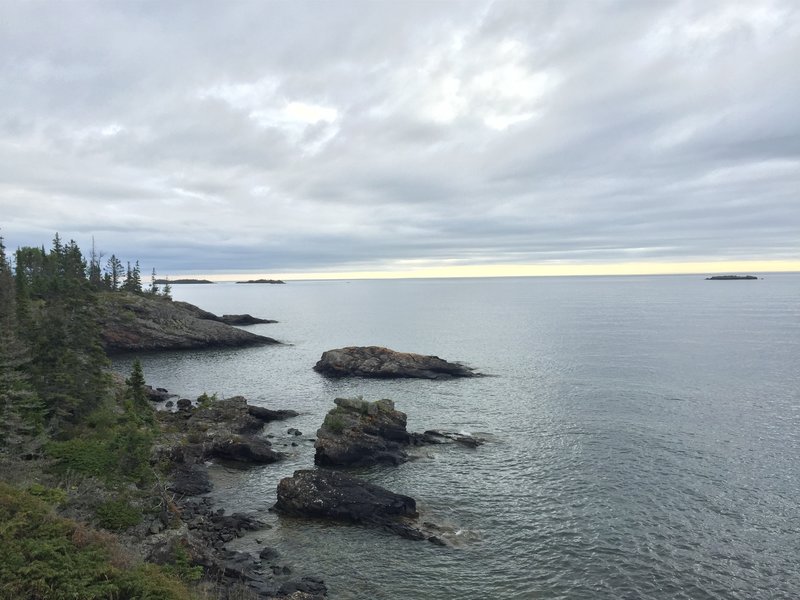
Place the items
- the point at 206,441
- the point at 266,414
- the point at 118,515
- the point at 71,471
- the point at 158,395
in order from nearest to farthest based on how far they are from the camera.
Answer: the point at 118,515 → the point at 71,471 → the point at 206,441 → the point at 266,414 → the point at 158,395

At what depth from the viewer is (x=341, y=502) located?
33.4m

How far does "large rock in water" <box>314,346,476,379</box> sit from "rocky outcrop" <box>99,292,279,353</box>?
39.7m

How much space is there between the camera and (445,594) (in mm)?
25047

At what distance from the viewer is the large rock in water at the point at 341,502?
108ft

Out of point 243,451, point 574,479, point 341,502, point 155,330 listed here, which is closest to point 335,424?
point 243,451

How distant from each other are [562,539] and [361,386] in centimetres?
4750

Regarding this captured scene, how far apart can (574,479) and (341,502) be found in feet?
60.0

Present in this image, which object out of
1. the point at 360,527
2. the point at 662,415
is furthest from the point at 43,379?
the point at 662,415

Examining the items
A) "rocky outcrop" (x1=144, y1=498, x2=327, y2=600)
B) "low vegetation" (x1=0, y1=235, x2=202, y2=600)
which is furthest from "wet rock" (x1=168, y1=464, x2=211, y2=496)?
"rocky outcrop" (x1=144, y1=498, x2=327, y2=600)

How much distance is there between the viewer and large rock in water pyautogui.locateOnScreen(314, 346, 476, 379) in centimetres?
8025

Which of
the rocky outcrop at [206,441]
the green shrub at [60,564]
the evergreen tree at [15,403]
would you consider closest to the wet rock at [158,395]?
the rocky outcrop at [206,441]

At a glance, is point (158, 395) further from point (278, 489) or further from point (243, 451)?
point (278, 489)

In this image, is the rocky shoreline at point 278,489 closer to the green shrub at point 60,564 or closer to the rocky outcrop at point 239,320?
the green shrub at point 60,564

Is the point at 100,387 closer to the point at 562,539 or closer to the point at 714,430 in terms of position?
the point at 562,539
